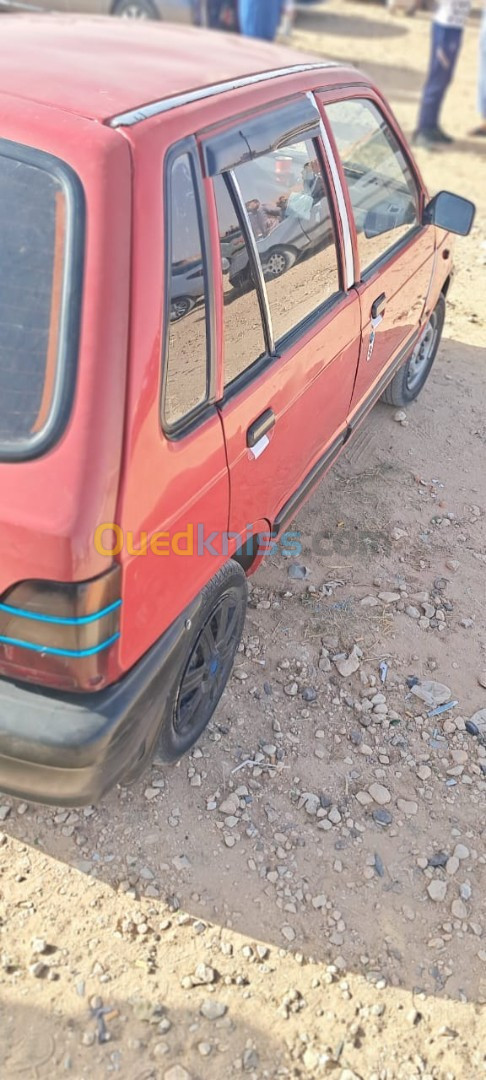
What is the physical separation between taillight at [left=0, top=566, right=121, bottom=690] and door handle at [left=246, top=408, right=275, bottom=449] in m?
0.68

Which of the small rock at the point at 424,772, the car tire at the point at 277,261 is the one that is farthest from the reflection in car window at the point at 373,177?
the small rock at the point at 424,772

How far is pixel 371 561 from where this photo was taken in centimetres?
347

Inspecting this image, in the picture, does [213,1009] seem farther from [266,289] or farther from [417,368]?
[417,368]

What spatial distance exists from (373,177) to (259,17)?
5338 millimetres

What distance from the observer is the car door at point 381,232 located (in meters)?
2.99

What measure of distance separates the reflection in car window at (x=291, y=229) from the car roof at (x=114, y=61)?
0.86ft

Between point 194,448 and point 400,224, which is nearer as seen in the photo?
point 194,448

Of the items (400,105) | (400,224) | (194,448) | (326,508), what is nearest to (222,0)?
(400,105)

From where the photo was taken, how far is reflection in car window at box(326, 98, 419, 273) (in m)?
2.95

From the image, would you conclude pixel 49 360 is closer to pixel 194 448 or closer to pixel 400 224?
pixel 194 448

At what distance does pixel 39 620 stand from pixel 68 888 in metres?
0.96

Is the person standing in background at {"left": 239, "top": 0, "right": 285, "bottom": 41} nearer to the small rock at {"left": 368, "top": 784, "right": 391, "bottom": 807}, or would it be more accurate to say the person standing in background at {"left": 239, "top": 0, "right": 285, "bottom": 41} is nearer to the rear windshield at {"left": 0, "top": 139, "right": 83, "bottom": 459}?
the rear windshield at {"left": 0, "top": 139, "right": 83, "bottom": 459}

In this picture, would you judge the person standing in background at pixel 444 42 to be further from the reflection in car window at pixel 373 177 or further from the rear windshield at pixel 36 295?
the rear windshield at pixel 36 295

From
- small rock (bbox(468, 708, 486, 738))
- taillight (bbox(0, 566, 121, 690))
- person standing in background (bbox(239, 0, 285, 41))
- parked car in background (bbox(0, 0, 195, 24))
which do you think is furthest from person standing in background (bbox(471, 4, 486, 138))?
taillight (bbox(0, 566, 121, 690))
